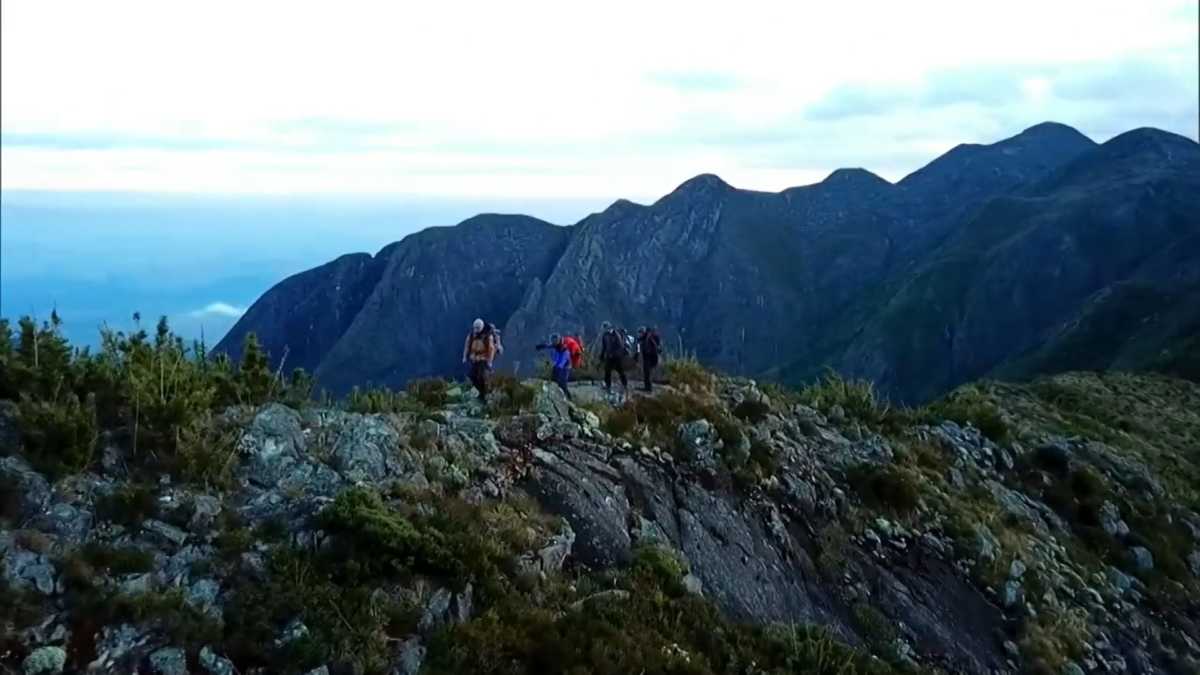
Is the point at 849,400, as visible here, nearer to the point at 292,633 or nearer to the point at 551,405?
the point at 551,405

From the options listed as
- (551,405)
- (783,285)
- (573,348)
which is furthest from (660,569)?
(783,285)

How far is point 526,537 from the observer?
11.0 metres

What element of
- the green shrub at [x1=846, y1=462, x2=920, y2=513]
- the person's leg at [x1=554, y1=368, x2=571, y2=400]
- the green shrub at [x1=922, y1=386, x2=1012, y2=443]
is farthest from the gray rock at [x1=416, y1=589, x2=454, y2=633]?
the green shrub at [x1=922, y1=386, x2=1012, y2=443]

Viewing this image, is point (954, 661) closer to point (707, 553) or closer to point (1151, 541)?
point (707, 553)

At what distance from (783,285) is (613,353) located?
573 feet

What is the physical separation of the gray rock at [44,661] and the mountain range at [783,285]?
11465cm

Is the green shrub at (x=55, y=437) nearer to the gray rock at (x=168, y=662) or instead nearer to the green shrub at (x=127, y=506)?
the green shrub at (x=127, y=506)

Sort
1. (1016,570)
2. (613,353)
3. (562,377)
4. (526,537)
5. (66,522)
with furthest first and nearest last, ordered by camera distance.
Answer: (613,353) < (562,377) < (1016,570) < (526,537) < (66,522)

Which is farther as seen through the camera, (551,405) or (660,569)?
(551,405)

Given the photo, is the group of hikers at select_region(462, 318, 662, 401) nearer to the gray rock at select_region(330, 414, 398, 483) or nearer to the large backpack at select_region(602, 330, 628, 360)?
the large backpack at select_region(602, 330, 628, 360)

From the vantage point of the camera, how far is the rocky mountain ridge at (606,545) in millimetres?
8828

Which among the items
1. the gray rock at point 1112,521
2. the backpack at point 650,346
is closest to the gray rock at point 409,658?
the backpack at point 650,346

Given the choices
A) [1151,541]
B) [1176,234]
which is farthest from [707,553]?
[1176,234]

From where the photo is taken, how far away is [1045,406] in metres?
31.4
